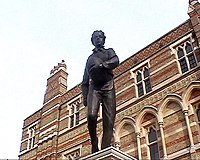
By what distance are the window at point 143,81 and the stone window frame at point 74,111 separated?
4.48 meters

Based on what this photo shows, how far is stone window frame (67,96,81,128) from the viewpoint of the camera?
61.5 ft

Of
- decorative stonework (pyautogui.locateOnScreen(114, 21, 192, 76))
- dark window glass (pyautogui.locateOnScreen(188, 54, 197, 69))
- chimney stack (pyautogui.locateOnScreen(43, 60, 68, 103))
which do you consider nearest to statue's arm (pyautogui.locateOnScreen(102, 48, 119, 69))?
dark window glass (pyautogui.locateOnScreen(188, 54, 197, 69))

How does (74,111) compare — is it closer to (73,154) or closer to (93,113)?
(73,154)

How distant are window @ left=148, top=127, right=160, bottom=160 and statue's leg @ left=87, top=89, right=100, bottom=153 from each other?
933 cm

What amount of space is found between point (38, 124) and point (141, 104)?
9.27m

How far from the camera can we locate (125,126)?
15.6 metres

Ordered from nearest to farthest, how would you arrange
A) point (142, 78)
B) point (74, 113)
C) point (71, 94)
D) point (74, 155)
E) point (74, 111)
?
point (142, 78) → point (74, 155) → point (74, 113) → point (74, 111) → point (71, 94)

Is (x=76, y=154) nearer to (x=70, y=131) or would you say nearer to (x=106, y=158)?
(x=70, y=131)

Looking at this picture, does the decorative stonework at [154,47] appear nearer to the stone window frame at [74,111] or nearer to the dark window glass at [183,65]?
the dark window glass at [183,65]

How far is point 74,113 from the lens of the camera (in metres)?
19.0

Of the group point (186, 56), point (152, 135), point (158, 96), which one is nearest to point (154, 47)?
point (186, 56)

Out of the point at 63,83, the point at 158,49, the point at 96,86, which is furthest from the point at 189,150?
the point at 63,83

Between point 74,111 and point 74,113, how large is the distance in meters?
0.17

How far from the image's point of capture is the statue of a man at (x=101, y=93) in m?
4.90
